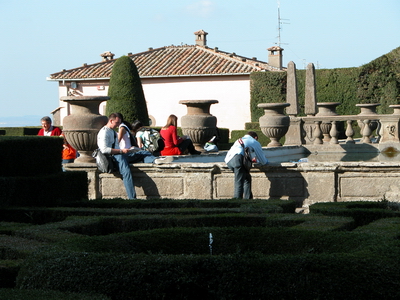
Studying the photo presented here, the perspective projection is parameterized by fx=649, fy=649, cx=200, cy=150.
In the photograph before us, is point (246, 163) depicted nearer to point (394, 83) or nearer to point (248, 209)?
point (248, 209)

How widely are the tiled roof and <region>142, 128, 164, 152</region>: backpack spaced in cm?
2185

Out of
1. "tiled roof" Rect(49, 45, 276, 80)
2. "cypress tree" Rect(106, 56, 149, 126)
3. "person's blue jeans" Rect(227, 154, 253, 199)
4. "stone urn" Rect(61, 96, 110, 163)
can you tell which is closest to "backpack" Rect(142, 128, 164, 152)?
"stone urn" Rect(61, 96, 110, 163)

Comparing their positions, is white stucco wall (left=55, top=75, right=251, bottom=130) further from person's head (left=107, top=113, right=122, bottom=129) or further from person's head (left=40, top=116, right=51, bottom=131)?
person's head (left=107, top=113, right=122, bottom=129)

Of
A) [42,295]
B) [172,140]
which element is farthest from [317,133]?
[42,295]

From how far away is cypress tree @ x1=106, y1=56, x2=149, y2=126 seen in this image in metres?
22.9

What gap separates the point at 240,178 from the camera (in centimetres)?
843

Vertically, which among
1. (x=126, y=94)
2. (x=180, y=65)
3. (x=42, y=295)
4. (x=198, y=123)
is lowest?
(x=42, y=295)

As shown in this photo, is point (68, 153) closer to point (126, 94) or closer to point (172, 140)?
point (172, 140)

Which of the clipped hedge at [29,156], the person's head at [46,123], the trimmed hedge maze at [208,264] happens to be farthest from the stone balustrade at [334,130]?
the trimmed hedge maze at [208,264]

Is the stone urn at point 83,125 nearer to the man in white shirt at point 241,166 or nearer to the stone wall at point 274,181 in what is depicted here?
the stone wall at point 274,181

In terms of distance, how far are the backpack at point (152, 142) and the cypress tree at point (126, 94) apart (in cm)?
1209

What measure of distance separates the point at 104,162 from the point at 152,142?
189 cm

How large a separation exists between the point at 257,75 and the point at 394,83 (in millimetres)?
6454

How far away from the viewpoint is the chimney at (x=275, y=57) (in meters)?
36.9
